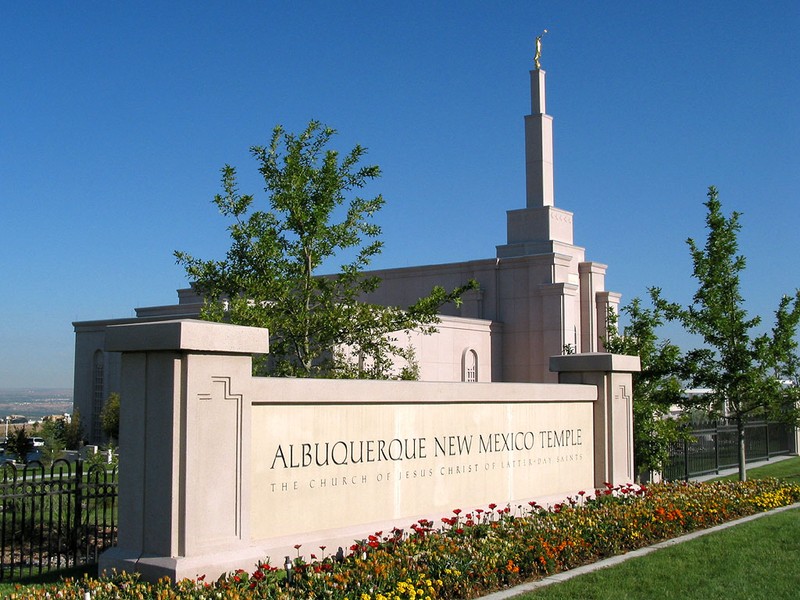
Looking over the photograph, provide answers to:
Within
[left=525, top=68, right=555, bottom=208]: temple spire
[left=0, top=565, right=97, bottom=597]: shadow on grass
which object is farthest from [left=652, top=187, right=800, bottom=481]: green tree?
[left=525, top=68, right=555, bottom=208]: temple spire

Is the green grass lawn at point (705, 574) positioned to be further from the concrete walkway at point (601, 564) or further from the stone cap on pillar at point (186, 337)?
the stone cap on pillar at point (186, 337)

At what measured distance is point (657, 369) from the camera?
17.4 metres

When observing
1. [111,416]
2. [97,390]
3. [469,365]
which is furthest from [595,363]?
[97,390]

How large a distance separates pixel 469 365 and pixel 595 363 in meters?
21.0

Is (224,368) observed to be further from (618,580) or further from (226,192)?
(226,192)

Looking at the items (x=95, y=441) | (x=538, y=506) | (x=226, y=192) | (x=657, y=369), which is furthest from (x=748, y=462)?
(x=95, y=441)

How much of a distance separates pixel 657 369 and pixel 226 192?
928cm

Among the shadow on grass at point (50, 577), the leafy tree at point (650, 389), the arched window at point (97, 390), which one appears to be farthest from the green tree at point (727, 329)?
the arched window at point (97, 390)

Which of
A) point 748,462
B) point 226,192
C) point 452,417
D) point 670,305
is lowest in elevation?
point 748,462

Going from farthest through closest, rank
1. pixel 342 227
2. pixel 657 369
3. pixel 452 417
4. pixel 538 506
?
pixel 657 369, pixel 342 227, pixel 538 506, pixel 452 417

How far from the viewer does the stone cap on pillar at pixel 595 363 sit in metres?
13.2

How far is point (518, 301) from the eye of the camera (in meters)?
35.8

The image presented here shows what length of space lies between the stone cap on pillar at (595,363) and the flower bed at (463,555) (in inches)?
75.6

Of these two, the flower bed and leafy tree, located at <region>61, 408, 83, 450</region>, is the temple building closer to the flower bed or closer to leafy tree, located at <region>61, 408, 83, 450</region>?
leafy tree, located at <region>61, 408, 83, 450</region>
